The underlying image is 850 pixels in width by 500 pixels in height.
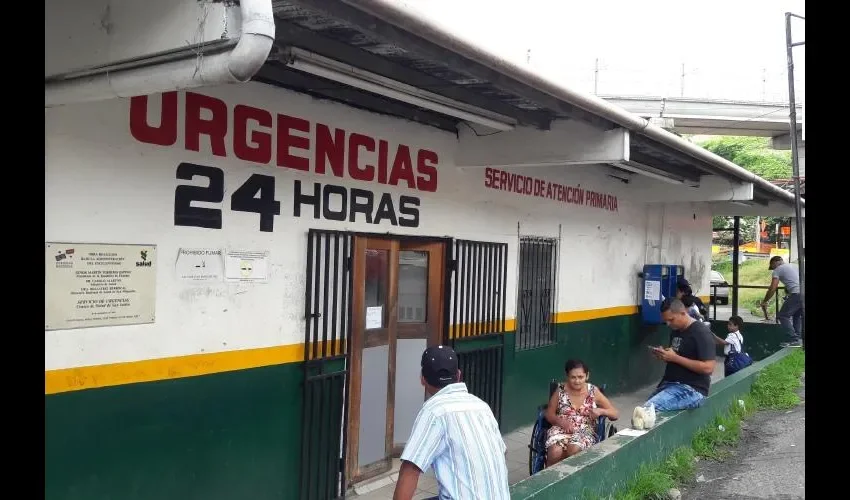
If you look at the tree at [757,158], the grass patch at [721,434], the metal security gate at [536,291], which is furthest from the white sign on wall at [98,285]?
the tree at [757,158]

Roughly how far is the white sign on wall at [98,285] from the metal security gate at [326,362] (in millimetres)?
1238

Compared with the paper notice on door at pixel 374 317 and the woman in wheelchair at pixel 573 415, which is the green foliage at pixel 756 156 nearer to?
the woman in wheelchair at pixel 573 415

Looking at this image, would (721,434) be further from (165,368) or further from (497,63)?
(165,368)

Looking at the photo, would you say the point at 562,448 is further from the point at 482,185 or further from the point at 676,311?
the point at 482,185

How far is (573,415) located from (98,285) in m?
3.33

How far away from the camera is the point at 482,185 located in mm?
6520

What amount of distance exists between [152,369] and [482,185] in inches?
145

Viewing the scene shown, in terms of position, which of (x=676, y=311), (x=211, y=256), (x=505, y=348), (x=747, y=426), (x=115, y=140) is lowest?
(x=747, y=426)

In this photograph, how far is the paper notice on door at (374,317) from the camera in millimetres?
5422

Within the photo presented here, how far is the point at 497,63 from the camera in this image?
374 centimetres

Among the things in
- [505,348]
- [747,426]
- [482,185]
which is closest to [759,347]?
[747,426]

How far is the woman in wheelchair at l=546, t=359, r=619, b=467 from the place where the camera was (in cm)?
490

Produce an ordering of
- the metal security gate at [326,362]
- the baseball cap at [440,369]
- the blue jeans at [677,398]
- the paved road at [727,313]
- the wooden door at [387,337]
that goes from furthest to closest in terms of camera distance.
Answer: the paved road at [727,313] → the blue jeans at [677,398] → the wooden door at [387,337] → the metal security gate at [326,362] → the baseball cap at [440,369]

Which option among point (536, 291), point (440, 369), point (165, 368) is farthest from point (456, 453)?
point (536, 291)
